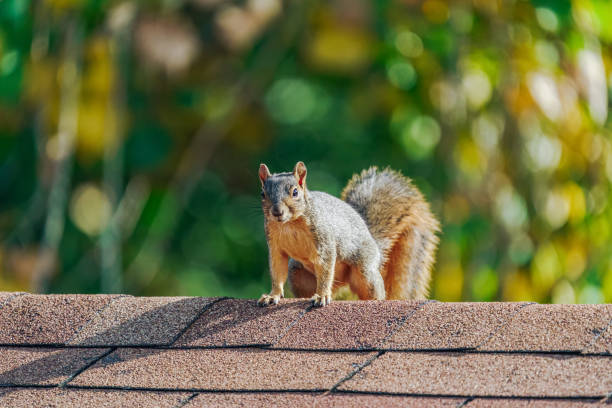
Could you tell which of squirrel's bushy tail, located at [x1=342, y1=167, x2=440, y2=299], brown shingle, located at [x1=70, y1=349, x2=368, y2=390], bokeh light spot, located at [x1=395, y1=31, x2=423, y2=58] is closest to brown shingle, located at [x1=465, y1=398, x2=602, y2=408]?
brown shingle, located at [x1=70, y1=349, x2=368, y2=390]

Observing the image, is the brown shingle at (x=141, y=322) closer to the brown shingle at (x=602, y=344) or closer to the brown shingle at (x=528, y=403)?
the brown shingle at (x=528, y=403)

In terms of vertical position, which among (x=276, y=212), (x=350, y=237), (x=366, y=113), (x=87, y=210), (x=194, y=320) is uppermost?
(x=366, y=113)

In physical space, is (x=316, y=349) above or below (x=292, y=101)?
below

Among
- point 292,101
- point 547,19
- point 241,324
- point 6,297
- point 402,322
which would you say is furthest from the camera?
point 292,101

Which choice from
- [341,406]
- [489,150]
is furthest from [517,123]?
[341,406]

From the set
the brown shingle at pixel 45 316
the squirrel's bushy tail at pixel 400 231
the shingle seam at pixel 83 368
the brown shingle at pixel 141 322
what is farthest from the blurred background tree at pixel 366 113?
the shingle seam at pixel 83 368

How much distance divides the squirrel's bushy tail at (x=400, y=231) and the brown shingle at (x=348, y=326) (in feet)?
3.31

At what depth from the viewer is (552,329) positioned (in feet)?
6.80

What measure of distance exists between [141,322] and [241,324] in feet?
0.79

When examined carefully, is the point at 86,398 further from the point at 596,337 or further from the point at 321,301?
the point at 596,337

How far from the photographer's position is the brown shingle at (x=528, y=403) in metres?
1.80

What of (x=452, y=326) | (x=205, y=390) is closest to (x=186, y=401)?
(x=205, y=390)

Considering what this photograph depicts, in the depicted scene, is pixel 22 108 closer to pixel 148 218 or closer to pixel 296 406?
pixel 148 218

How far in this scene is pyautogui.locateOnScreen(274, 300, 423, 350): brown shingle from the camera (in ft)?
7.09
